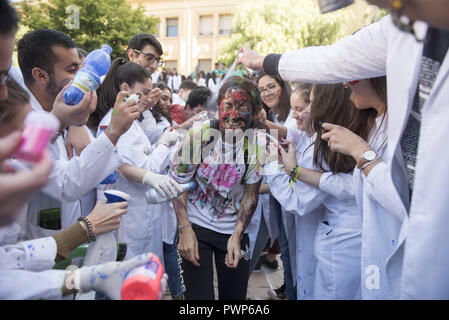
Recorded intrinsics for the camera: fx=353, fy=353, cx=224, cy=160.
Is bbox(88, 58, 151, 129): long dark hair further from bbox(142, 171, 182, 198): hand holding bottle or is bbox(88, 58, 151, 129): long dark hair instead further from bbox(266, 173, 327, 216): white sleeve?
bbox(266, 173, 327, 216): white sleeve

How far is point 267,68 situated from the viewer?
2223 mm

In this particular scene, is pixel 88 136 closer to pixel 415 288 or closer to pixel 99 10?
pixel 415 288

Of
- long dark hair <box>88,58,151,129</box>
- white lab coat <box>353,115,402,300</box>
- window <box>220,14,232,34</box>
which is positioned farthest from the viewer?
window <box>220,14,232,34</box>

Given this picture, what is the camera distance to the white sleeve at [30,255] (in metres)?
1.36

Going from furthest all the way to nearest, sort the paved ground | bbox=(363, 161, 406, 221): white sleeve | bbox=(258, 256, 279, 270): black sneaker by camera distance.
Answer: bbox=(258, 256, 279, 270): black sneaker
the paved ground
bbox=(363, 161, 406, 221): white sleeve

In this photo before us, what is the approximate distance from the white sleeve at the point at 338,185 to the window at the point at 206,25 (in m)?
31.8

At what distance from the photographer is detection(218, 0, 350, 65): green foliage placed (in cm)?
2105

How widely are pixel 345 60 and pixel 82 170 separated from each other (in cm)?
150

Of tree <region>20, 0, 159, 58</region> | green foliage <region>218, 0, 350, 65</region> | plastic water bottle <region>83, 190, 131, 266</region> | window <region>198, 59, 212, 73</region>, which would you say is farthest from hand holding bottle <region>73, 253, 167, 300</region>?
window <region>198, 59, 212, 73</region>

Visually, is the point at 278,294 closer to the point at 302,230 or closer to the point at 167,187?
the point at 302,230

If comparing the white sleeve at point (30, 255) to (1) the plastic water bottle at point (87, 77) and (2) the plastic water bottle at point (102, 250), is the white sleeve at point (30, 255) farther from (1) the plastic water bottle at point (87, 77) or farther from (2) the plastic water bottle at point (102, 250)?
(1) the plastic water bottle at point (87, 77)

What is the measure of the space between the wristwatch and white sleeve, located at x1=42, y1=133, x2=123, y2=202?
132 cm

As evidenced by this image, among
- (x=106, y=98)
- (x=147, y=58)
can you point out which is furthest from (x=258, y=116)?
(x=147, y=58)

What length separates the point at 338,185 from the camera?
2.24m
